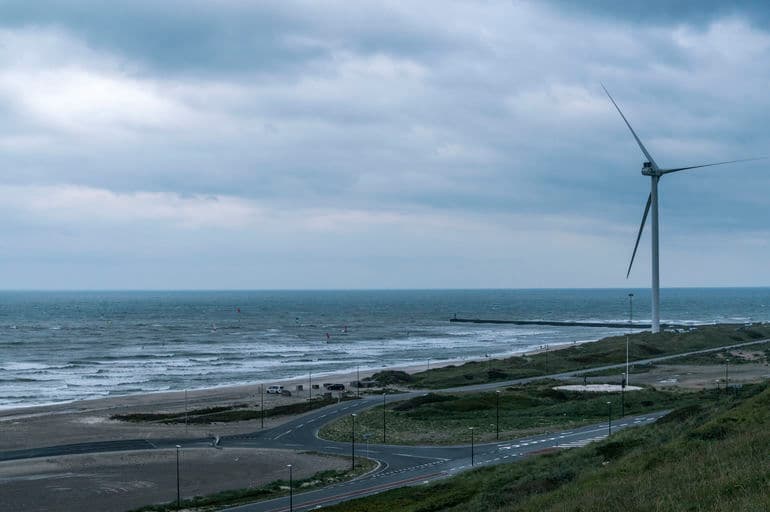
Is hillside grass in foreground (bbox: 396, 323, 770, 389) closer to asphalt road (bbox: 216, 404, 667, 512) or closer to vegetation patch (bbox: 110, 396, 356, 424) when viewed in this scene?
vegetation patch (bbox: 110, 396, 356, 424)

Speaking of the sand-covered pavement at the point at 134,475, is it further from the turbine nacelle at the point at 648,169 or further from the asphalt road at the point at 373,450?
the turbine nacelle at the point at 648,169

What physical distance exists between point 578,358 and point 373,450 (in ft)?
255

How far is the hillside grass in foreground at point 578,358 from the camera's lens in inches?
4611

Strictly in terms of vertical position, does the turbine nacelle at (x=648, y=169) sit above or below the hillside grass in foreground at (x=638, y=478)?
above

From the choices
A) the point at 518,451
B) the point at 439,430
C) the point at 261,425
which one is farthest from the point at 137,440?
the point at 518,451

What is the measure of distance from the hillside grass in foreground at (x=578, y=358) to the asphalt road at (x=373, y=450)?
1375 inches

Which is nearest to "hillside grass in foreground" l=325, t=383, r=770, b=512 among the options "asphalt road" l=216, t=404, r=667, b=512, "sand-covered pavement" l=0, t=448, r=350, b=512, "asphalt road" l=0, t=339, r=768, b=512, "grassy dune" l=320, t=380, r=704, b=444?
"asphalt road" l=216, t=404, r=667, b=512

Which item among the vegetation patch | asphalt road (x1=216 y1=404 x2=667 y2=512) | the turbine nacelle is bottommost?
the vegetation patch

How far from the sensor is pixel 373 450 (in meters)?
66.5

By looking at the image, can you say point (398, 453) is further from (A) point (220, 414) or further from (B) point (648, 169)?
(B) point (648, 169)

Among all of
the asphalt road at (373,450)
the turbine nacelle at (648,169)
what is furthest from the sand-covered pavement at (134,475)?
the turbine nacelle at (648,169)

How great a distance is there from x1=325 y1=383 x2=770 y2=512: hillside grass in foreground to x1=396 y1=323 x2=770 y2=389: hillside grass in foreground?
2342 inches

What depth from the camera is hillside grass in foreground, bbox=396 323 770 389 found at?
117125mm

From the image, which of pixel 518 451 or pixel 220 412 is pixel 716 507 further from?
pixel 220 412
